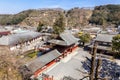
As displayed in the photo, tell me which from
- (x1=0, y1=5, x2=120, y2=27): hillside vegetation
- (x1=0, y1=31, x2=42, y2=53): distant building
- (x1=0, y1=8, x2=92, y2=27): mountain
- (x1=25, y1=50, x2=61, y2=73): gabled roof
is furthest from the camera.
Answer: (x1=0, y1=8, x2=92, y2=27): mountain

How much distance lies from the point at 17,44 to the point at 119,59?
907 inches

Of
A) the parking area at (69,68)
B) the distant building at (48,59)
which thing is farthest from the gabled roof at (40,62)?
the parking area at (69,68)

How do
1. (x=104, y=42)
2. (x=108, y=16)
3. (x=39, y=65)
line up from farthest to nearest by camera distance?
(x=108, y=16) → (x=104, y=42) → (x=39, y=65)

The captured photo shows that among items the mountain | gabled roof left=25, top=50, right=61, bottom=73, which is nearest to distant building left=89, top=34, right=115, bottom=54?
gabled roof left=25, top=50, right=61, bottom=73

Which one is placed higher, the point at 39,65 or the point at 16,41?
the point at 16,41

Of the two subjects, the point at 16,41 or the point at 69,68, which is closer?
the point at 69,68

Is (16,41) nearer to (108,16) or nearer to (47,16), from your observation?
(108,16)

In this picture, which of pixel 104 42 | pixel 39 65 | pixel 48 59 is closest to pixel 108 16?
pixel 104 42

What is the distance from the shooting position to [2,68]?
16.9m

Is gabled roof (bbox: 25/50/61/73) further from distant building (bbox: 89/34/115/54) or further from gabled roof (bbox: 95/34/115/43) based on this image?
gabled roof (bbox: 95/34/115/43)

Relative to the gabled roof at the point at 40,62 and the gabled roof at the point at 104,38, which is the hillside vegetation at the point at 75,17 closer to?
the gabled roof at the point at 104,38

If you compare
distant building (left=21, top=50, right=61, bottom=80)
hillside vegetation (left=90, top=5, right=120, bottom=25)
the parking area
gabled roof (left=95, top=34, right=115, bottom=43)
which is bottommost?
the parking area

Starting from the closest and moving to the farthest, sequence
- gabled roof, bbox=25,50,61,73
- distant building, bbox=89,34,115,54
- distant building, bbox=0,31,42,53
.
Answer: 1. gabled roof, bbox=25,50,61,73
2. distant building, bbox=0,31,42,53
3. distant building, bbox=89,34,115,54

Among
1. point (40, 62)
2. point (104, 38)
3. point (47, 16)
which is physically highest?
point (47, 16)
